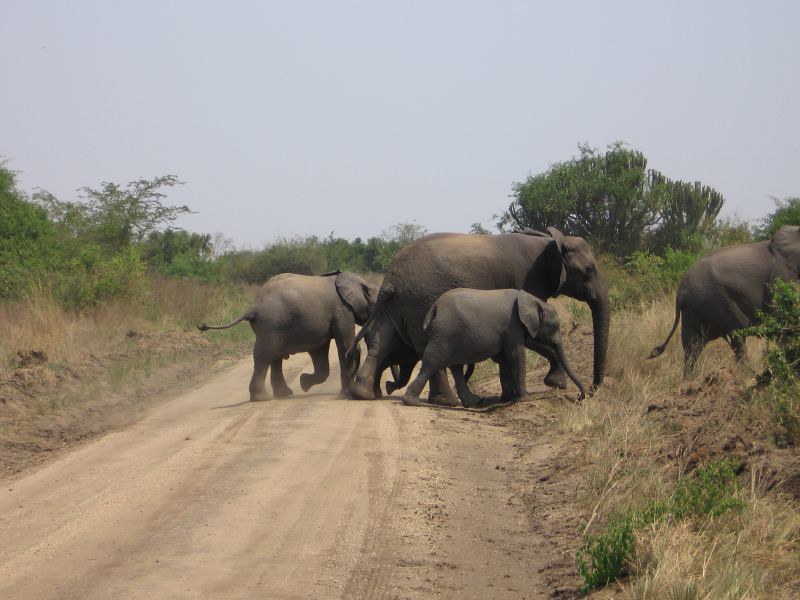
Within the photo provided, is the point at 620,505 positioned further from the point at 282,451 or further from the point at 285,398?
the point at 285,398

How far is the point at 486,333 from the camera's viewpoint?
487 inches

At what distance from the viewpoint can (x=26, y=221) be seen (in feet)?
77.1

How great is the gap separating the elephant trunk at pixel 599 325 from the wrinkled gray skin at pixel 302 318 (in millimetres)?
2977

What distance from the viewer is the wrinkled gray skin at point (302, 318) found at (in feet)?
45.2

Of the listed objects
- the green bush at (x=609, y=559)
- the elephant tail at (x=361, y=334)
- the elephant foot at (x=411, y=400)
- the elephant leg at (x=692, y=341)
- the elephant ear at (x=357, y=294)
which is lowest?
the green bush at (x=609, y=559)

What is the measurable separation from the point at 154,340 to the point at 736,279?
11121 millimetres

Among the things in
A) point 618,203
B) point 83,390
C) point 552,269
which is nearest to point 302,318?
point 552,269

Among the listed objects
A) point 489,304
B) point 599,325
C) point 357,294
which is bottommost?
point 599,325

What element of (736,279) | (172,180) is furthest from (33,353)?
(172,180)

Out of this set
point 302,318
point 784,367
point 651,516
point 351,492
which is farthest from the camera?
point 302,318

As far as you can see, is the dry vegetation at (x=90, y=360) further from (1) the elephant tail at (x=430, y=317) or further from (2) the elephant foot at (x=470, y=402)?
(2) the elephant foot at (x=470, y=402)

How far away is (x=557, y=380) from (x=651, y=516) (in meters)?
7.20

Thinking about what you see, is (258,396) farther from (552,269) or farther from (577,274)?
(577,274)

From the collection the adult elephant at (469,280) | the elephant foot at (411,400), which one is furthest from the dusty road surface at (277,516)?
the adult elephant at (469,280)
